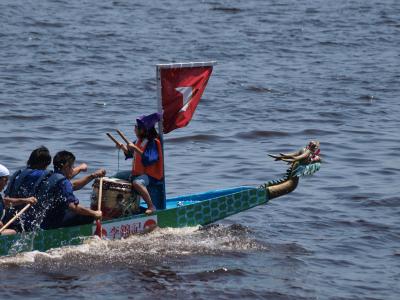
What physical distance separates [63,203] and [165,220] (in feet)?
5.87

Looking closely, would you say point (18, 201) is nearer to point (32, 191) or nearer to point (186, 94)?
point (32, 191)

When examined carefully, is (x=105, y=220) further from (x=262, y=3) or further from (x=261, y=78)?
(x=262, y=3)

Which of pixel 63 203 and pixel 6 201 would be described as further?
pixel 63 203

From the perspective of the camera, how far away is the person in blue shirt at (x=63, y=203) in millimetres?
14383

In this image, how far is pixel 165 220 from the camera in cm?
1566

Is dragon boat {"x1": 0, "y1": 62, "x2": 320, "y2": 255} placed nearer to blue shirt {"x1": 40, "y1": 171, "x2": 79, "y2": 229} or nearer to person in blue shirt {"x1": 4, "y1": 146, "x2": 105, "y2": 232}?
blue shirt {"x1": 40, "y1": 171, "x2": 79, "y2": 229}

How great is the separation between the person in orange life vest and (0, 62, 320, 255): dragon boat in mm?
139

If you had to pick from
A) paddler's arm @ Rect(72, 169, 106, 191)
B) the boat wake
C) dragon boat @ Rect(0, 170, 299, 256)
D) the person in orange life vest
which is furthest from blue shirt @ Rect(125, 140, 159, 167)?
the boat wake

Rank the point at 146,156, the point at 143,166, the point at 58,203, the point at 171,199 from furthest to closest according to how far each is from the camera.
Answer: the point at 171,199
the point at 143,166
the point at 146,156
the point at 58,203

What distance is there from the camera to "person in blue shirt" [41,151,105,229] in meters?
14.4

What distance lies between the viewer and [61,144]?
22.5 meters

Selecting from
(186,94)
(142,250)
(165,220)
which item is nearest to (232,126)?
(186,94)

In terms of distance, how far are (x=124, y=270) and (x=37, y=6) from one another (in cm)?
3012

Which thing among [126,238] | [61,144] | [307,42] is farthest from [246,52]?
[126,238]
